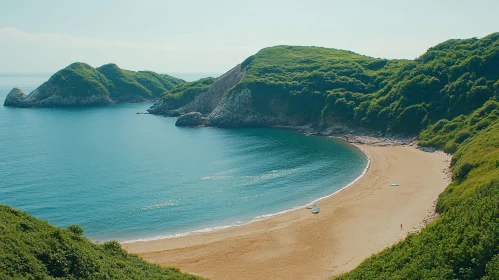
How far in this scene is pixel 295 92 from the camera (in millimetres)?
125938

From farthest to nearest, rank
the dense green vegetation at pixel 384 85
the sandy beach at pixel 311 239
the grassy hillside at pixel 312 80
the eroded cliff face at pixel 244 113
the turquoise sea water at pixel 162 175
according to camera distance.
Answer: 1. the eroded cliff face at pixel 244 113
2. the grassy hillside at pixel 312 80
3. the dense green vegetation at pixel 384 85
4. the turquoise sea water at pixel 162 175
5. the sandy beach at pixel 311 239

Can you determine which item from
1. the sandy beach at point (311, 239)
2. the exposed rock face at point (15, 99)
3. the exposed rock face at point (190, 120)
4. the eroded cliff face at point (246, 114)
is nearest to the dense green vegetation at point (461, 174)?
the sandy beach at point (311, 239)

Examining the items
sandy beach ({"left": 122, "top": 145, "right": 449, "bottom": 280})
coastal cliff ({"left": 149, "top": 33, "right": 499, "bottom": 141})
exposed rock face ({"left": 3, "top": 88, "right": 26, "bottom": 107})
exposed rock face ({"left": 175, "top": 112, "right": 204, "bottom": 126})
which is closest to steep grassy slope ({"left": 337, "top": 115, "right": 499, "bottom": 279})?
sandy beach ({"left": 122, "top": 145, "right": 449, "bottom": 280})

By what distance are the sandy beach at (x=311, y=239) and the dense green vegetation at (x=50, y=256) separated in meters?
13.2

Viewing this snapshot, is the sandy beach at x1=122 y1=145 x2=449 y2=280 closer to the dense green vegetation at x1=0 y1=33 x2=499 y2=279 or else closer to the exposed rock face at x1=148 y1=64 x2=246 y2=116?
the dense green vegetation at x1=0 y1=33 x2=499 y2=279

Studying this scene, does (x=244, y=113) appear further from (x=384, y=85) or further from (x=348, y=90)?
(x=384, y=85)

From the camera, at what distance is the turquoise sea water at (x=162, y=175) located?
54.8 m

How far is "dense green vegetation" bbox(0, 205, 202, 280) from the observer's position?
868 inches

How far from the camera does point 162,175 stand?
243ft

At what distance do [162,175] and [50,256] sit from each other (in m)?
50.4

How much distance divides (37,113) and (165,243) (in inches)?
5530

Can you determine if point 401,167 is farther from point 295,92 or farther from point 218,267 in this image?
point 295,92

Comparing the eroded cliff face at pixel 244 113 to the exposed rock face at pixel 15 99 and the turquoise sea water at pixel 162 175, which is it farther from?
the exposed rock face at pixel 15 99

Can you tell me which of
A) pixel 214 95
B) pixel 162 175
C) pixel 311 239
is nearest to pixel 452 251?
pixel 311 239
